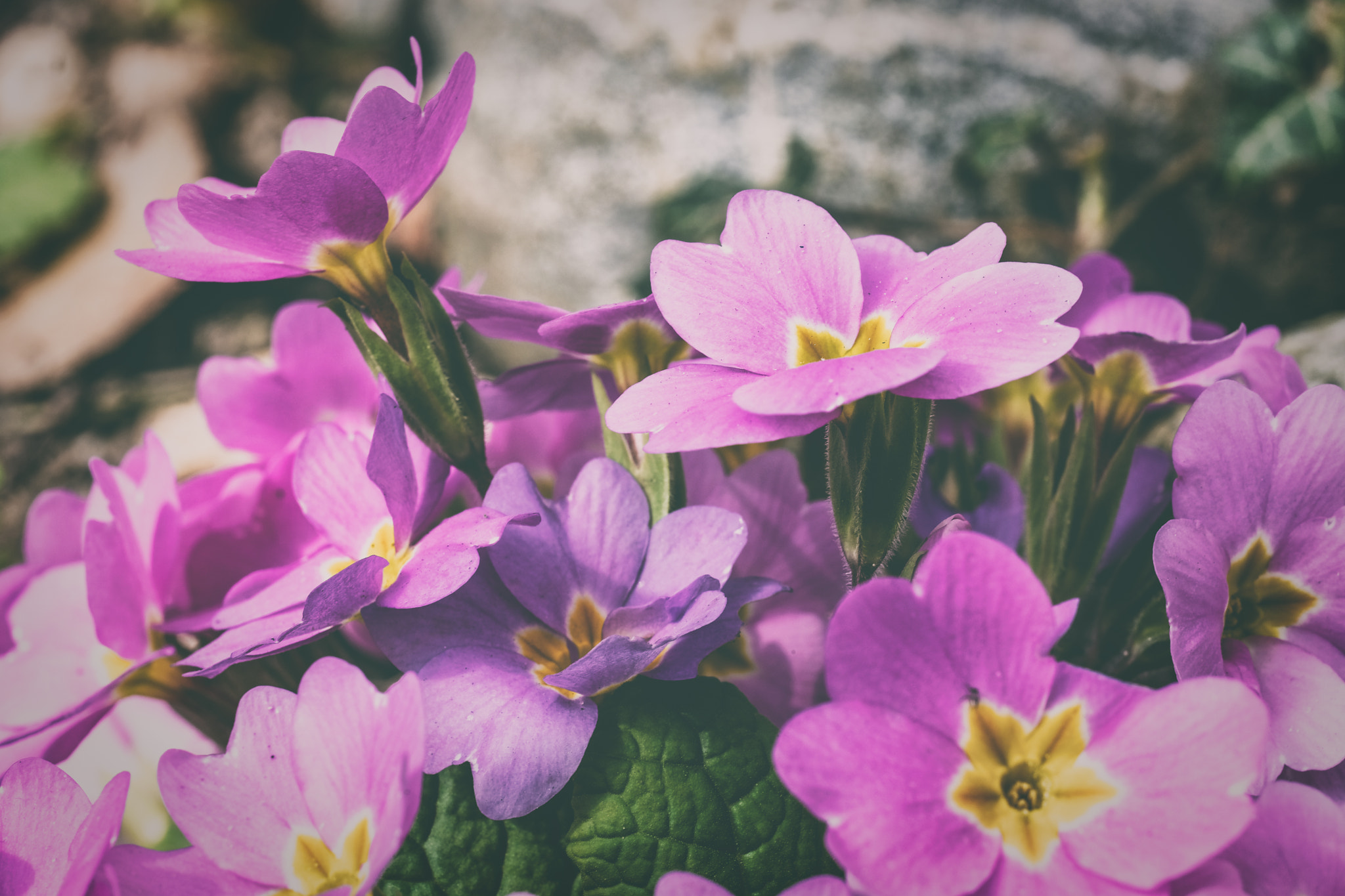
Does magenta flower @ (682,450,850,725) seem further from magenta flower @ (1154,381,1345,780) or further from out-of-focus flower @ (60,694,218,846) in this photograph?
out-of-focus flower @ (60,694,218,846)

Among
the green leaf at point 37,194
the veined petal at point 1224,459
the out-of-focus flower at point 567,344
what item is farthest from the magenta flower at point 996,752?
the green leaf at point 37,194

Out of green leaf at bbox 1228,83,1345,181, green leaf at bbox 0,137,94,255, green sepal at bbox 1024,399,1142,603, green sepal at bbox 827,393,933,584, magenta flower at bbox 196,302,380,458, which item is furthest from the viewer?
green leaf at bbox 0,137,94,255

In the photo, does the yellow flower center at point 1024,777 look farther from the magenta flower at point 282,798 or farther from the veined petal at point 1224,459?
the magenta flower at point 282,798

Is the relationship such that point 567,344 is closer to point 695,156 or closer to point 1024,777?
point 1024,777

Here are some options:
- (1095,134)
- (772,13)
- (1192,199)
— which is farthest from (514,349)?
(1192,199)

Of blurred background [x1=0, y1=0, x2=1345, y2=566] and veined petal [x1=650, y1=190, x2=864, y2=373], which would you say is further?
blurred background [x1=0, y1=0, x2=1345, y2=566]

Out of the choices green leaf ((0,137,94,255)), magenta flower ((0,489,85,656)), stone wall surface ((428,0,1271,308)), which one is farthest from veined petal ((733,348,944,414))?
green leaf ((0,137,94,255))
